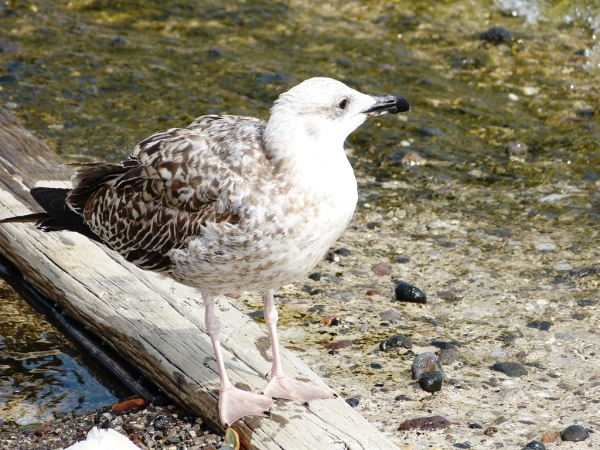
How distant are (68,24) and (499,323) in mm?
6577

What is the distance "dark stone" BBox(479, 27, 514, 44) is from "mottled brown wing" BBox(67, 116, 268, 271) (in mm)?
5766

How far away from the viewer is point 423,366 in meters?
5.30

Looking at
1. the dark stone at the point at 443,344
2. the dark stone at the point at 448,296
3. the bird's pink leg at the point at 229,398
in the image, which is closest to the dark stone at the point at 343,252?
the dark stone at the point at 448,296

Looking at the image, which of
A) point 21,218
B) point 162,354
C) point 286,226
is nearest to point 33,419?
point 162,354

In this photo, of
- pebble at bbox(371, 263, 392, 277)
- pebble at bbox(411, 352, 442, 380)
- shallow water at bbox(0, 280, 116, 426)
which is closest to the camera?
shallow water at bbox(0, 280, 116, 426)

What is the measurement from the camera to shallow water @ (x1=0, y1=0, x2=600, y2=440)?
6.91 m

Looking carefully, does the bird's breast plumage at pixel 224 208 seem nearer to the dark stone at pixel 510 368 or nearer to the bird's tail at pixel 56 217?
the bird's tail at pixel 56 217

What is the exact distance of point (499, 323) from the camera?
586cm

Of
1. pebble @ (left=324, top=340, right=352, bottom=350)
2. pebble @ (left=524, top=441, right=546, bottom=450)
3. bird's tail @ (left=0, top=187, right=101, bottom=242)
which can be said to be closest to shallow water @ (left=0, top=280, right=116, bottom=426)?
bird's tail @ (left=0, top=187, right=101, bottom=242)

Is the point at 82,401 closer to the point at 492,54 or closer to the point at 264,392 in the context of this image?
the point at 264,392

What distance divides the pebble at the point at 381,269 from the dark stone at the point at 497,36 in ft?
14.7

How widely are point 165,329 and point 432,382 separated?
150cm

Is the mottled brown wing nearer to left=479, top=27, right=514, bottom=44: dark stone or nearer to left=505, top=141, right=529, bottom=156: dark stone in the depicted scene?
left=505, top=141, right=529, bottom=156: dark stone

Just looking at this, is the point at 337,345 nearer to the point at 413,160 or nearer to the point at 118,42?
the point at 413,160
